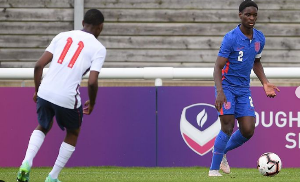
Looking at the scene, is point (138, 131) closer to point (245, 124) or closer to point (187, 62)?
point (245, 124)

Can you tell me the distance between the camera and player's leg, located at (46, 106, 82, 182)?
716cm

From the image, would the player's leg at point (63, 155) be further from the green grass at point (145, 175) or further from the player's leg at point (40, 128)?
the green grass at point (145, 175)

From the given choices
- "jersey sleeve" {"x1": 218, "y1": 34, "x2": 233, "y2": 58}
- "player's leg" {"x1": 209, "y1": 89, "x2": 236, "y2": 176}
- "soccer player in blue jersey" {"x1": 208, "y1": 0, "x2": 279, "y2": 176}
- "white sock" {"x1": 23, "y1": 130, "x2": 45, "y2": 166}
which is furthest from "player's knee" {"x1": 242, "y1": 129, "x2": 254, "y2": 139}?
"white sock" {"x1": 23, "y1": 130, "x2": 45, "y2": 166}

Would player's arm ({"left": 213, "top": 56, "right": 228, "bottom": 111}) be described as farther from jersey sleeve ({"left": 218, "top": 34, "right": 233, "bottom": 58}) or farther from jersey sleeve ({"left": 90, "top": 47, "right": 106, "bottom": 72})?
jersey sleeve ({"left": 90, "top": 47, "right": 106, "bottom": 72})

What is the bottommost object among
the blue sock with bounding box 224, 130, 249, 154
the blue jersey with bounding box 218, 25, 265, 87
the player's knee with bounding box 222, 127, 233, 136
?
the blue sock with bounding box 224, 130, 249, 154

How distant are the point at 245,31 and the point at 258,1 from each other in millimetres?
5780

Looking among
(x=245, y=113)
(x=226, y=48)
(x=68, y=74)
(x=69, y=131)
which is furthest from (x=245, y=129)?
(x=68, y=74)

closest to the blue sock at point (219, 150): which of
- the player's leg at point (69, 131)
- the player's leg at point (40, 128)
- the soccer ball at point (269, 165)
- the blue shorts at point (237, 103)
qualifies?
the blue shorts at point (237, 103)

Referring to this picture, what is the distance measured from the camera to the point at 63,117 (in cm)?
718

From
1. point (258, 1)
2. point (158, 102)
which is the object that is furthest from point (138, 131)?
point (258, 1)

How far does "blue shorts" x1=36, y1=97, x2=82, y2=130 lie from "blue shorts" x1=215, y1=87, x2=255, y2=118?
6.79 ft

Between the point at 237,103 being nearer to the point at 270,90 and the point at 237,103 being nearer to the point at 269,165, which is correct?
the point at 270,90

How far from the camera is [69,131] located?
7367mm

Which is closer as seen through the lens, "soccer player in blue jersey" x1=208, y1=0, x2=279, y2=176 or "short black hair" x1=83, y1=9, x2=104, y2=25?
"short black hair" x1=83, y1=9, x2=104, y2=25
